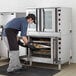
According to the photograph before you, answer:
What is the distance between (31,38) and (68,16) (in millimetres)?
1100

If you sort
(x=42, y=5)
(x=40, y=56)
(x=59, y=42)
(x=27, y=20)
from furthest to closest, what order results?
(x=42, y=5) < (x=40, y=56) < (x=59, y=42) < (x=27, y=20)

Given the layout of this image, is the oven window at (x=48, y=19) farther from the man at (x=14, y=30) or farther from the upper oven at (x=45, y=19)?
the man at (x=14, y=30)

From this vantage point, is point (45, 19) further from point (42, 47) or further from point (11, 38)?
point (11, 38)

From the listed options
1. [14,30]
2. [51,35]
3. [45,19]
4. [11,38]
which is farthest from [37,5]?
[11,38]

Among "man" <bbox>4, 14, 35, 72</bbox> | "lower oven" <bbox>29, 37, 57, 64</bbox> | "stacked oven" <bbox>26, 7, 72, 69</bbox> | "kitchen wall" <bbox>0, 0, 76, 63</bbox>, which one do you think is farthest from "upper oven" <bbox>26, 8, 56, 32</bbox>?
"kitchen wall" <bbox>0, 0, 76, 63</bbox>

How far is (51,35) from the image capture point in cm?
489

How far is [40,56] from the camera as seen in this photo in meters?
5.18

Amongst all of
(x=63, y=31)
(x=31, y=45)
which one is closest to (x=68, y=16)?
(x=63, y=31)

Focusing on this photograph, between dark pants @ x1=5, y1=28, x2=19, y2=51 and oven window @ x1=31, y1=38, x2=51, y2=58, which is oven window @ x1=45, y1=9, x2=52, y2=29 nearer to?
oven window @ x1=31, y1=38, x2=51, y2=58

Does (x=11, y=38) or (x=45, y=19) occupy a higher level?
(x=45, y=19)

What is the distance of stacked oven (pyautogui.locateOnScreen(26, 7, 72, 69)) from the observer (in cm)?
481

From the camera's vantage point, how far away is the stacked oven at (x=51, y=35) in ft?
15.8

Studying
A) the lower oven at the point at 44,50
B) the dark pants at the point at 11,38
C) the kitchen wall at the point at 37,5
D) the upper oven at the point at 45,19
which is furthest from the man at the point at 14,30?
the kitchen wall at the point at 37,5

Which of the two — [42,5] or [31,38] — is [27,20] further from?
[42,5]
